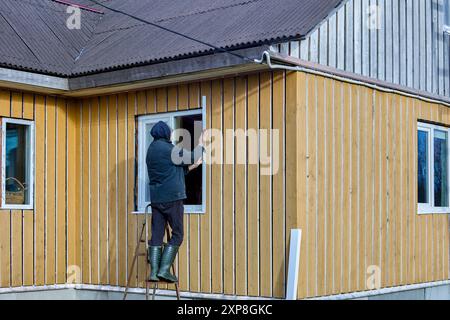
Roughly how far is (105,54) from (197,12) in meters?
1.33

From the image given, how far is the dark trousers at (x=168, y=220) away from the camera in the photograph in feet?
32.5

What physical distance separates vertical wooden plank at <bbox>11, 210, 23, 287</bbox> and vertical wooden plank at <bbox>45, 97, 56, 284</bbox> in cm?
43

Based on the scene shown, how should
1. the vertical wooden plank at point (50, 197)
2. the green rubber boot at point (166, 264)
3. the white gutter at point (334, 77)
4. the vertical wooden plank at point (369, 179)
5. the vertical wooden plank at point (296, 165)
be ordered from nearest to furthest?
the white gutter at point (334, 77) < the vertical wooden plank at point (296, 165) < the green rubber boot at point (166, 264) < the vertical wooden plank at point (369, 179) < the vertical wooden plank at point (50, 197)

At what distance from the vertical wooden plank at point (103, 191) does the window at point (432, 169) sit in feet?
13.9

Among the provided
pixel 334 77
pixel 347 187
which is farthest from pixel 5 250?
pixel 334 77

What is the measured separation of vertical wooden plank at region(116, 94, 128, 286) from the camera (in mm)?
11320

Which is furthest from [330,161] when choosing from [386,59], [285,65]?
[386,59]

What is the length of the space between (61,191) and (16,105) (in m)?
1.31

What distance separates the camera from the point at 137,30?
39.4 ft

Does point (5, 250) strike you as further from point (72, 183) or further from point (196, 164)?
point (196, 164)

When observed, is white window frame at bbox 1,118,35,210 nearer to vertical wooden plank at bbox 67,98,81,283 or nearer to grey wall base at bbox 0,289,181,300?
vertical wooden plank at bbox 67,98,81,283

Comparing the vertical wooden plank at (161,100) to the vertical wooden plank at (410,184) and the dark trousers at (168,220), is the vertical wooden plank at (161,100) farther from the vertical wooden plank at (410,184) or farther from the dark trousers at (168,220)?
the vertical wooden plank at (410,184)

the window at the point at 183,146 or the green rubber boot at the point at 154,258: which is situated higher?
the window at the point at 183,146

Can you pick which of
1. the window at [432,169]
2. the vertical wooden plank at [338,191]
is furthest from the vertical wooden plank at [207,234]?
the window at [432,169]
